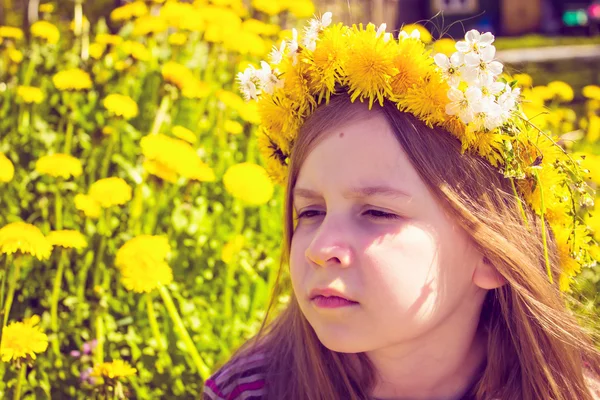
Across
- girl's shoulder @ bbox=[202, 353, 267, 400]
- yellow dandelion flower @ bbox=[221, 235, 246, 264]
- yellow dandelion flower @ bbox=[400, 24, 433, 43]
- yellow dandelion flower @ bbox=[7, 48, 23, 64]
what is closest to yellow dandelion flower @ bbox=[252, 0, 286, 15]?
yellow dandelion flower @ bbox=[400, 24, 433, 43]

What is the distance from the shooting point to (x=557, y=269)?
5.21 feet

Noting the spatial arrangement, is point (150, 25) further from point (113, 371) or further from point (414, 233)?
point (414, 233)

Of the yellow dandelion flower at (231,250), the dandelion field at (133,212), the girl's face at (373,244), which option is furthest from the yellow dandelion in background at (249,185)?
the girl's face at (373,244)

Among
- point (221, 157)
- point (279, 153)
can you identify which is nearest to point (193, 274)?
point (221, 157)

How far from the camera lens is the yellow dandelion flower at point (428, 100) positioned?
4.50ft

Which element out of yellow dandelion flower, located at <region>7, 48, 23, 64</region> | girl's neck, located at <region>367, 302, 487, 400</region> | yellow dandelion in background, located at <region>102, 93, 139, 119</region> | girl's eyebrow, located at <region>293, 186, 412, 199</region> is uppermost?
yellow dandelion flower, located at <region>7, 48, 23, 64</region>

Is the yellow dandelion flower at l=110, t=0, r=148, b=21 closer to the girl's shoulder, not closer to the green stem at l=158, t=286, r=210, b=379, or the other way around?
the green stem at l=158, t=286, r=210, b=379

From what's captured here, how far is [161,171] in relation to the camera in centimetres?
211

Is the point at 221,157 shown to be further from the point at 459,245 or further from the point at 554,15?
the point at 554,15

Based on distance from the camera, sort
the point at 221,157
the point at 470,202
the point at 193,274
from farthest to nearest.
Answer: the point at 221,157 → the point at 193,274 → the point at 470,202

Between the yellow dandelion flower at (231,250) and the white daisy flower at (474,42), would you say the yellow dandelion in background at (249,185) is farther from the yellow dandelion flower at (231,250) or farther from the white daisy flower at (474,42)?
the white daisy flower at (474,42)

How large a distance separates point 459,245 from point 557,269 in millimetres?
282

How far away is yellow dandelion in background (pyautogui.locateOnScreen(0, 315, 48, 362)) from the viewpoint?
160 centimetres

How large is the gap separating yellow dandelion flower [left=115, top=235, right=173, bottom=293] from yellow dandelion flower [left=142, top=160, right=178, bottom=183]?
31 centimetres
